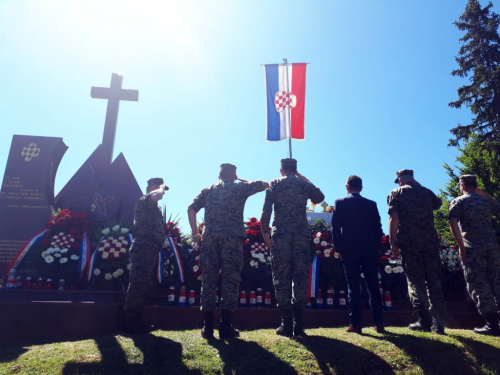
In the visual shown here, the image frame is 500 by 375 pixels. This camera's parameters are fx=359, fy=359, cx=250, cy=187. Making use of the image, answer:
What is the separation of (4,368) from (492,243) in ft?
18.5

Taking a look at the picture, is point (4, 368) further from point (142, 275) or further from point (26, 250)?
point (26, 250)

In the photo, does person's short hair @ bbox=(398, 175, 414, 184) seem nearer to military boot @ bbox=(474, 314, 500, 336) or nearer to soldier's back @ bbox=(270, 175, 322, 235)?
soldier's back @ bbox=(270, 175, 322, 235)

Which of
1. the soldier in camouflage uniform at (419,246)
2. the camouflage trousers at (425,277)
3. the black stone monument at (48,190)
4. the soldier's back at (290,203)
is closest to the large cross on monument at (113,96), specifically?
the black stone monument at (48,190)

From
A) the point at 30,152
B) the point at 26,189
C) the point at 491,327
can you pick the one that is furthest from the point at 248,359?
the point at 30,152

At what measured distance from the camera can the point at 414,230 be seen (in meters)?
4.63

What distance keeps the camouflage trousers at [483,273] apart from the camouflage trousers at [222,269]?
9.77 feet

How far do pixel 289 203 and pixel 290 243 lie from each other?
0.52 metres

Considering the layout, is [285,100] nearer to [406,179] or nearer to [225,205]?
[406,179]

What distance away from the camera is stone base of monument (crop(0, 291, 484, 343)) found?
4.89m

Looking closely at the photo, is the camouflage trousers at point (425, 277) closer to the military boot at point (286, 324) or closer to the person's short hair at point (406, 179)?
the person's short hair at point (406, 179)

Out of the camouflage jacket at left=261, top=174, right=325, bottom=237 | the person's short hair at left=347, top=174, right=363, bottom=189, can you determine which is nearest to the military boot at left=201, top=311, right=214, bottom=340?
the camouflage jacket at left=261, top=174, right=325, bottom=237

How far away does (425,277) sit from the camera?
458 centimetres

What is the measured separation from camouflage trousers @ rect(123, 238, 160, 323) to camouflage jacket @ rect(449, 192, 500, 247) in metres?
4.17

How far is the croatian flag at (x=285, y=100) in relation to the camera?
10586 millimetres
